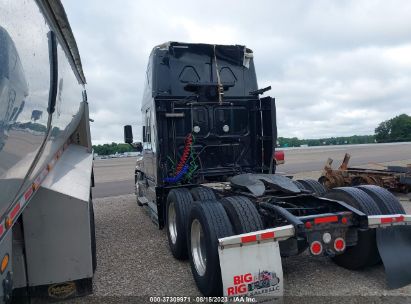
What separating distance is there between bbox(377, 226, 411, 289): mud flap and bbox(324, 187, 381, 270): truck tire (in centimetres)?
12

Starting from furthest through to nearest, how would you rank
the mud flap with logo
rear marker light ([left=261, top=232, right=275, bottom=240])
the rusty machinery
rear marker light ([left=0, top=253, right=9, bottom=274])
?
the rusty machinery → rear marker light ([left=261, top=232, right=275, bottom=240]) → the mud flap with logo → rear marker light ([left=0, top=253, right=9, bottom=274])

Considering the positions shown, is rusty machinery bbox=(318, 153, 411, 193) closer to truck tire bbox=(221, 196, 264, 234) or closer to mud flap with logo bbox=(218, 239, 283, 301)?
truck tire bbox=(221, 196, 264, 234)

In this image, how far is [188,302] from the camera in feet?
12.0

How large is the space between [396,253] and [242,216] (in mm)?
1789

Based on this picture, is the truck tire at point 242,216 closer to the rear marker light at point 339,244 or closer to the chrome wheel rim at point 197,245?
the chrome wheel rim at point 197,245

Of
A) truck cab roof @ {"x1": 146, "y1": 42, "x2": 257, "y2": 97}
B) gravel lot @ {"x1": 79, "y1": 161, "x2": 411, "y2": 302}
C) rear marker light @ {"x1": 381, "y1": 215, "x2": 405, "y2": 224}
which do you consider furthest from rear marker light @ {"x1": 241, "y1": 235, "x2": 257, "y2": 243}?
truck cab roof @ {"x1": 146, "y1": 42, "x2": 257, "y2": 97}

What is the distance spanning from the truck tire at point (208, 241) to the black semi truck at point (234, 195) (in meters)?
0.01

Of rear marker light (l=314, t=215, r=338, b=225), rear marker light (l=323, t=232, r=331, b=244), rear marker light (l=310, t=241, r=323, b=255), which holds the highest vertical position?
rear marker light (l=314, t=215, r=338, b=225)

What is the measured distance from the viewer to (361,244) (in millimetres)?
4059

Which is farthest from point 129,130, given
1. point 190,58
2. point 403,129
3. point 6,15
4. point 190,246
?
point 403,129

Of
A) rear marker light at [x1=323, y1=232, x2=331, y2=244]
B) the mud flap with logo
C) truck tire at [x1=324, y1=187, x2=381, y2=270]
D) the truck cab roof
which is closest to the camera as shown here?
the mud flap with logo

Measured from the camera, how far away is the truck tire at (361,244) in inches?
158

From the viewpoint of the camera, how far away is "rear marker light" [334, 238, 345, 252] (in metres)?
3.67

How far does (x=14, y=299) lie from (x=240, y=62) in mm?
5499
